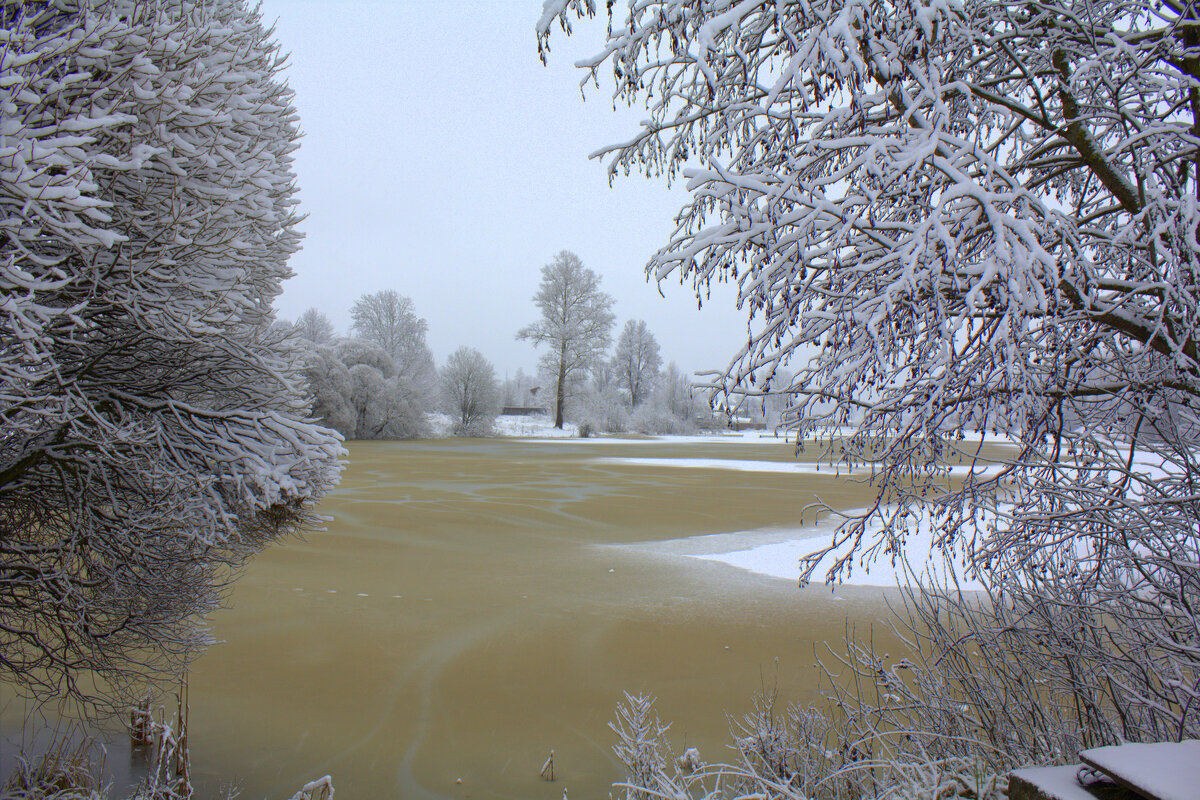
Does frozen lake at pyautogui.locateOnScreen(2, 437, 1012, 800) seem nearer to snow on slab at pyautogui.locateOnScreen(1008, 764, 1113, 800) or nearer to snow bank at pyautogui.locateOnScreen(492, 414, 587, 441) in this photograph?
snow on slab at pyautogui.locateOnScreen(1008, 764, 1113, 800)

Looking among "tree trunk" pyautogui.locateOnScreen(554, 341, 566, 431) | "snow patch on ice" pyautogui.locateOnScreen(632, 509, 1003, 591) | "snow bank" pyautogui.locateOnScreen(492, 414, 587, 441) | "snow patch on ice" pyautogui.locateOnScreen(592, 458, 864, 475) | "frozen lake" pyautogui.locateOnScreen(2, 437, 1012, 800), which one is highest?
"tree trunk" pyautogui.locateOnScreen(554, 341, 566, 431)

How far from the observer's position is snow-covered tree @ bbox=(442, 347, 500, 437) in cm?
4175

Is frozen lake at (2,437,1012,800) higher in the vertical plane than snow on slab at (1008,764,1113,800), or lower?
lower

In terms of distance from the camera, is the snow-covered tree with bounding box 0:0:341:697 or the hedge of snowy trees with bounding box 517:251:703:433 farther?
the hedge of snowy trees with bounding box 517:251:703:433

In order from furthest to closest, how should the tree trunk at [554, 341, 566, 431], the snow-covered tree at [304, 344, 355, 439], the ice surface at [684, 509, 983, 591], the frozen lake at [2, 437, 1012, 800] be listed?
the tree trunk at [554, 341, 566, 431] < the snow-covered tree at [304, 344, 355, 439] < the ice surface at [684, 509, 983, 591] < the frozen lake at [2, 437, 1012, 800]

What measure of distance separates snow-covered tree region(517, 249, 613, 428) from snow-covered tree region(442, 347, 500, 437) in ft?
16.2

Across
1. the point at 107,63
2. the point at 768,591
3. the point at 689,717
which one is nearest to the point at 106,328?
the point at 107,63

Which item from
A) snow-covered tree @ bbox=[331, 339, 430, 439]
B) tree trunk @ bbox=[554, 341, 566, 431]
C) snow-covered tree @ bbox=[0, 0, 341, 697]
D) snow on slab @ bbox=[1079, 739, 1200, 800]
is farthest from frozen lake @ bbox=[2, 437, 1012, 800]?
tree trunk @ bbox=[554, 341, 566, 431]

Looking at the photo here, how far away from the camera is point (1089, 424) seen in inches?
146

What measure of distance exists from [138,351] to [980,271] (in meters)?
5.31

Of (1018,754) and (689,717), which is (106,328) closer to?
(689,717)

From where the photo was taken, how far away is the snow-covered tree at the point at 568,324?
4556 cm

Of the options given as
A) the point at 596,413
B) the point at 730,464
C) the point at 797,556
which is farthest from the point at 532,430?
the point at 797,556

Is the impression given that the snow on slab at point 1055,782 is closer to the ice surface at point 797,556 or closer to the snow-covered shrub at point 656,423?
the ice surface at point 797,556
